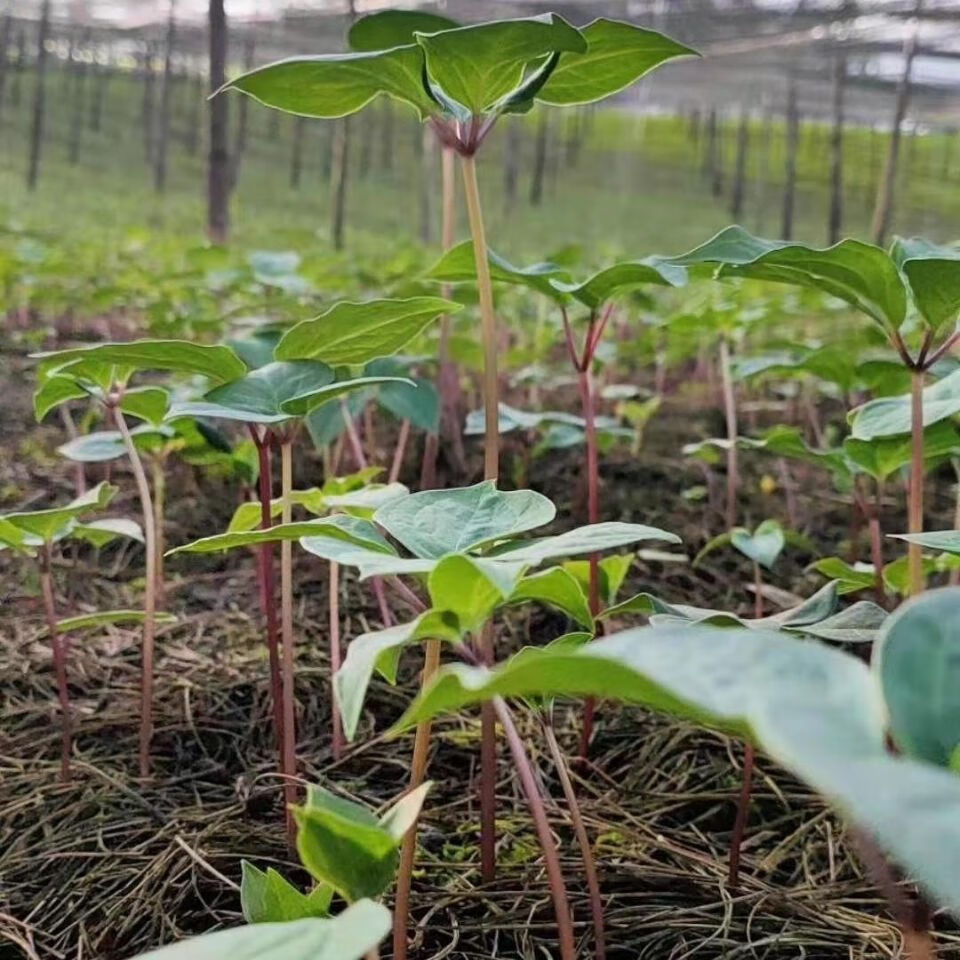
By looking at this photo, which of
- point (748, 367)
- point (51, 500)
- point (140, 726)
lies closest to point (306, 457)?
point (51, 500)

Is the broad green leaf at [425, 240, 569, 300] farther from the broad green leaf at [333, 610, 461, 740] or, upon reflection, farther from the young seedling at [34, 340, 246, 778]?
the broad green leaf at [333, 610, 461, 740]

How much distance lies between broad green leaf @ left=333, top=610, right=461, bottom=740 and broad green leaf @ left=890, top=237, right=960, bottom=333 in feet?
1.31

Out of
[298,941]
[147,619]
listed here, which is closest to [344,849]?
[298,941]

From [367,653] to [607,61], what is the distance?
538 millimetres

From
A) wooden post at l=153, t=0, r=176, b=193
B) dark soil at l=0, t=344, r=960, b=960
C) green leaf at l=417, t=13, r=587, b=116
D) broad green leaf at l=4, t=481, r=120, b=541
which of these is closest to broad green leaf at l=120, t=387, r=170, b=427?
broad green leaf at l=4, t=481, r=120, b=541

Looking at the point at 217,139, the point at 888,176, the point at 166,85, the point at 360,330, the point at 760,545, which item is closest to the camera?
the point at 360,330

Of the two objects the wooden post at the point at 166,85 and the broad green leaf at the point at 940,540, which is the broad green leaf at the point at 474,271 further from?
the wooden post at the point at 166,85

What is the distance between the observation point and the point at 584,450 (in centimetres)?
209

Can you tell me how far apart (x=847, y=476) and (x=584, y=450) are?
1.04m

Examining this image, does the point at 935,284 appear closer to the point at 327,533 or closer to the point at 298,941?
the point at 327,533

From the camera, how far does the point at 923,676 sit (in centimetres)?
35

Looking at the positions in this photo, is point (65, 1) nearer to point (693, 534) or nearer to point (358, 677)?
point (693, 534)

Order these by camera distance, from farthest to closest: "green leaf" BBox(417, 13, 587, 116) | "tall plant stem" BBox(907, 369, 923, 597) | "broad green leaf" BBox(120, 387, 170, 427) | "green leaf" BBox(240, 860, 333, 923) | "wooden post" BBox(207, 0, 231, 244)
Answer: "wooden post" BBox(207, 0, 231, 244), "broad green leaf" BBox(120, 387, 170, 427), "tall plant stem" BBox(907, 369, 923, 597), "green leaf" BBox(417, 13, 587, 116), "green leaf" BBox(240, 860, 333, 923)

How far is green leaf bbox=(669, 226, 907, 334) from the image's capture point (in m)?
0.64
